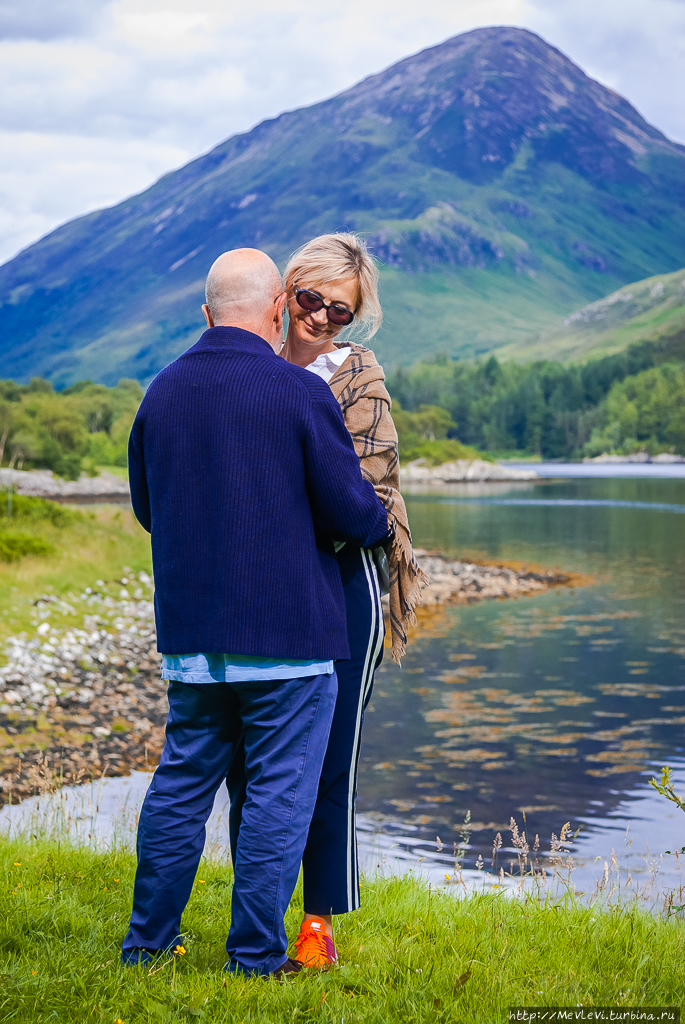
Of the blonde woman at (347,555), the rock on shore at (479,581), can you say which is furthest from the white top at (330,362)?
the rock on shore at (479,581)

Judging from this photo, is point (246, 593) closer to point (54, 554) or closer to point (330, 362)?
point (330, 362)

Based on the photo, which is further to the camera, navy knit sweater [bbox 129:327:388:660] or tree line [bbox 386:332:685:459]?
tree line [bbox 386:332:685:459]

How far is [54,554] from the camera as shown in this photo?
18781 millimetres

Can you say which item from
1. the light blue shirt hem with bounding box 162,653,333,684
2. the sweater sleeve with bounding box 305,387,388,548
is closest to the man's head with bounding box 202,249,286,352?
the sweater sleeve with bounding box 305,387,388,548

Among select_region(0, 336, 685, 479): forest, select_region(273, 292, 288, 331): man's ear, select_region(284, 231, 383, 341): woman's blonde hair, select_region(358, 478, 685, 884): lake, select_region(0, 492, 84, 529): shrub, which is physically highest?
select_region(0, 336, 685, 479): forest

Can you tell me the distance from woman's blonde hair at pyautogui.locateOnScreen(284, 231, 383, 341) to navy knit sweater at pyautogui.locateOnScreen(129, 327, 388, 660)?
49 centimetres

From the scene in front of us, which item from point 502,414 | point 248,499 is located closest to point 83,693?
point 248,499

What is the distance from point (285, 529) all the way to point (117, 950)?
5.13 ft

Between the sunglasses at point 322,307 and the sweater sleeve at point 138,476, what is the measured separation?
762 millimetres

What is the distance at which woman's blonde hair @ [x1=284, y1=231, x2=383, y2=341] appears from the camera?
343 centimetres

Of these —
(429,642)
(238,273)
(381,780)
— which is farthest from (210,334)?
(429,642)

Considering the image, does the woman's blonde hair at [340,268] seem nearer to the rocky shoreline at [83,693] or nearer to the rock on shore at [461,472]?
the rocky shoreline at [83,693]

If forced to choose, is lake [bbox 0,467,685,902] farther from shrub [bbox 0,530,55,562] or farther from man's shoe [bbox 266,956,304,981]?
shrub [bbox 0,530,55,562]

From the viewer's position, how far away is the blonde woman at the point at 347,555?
3297mm
